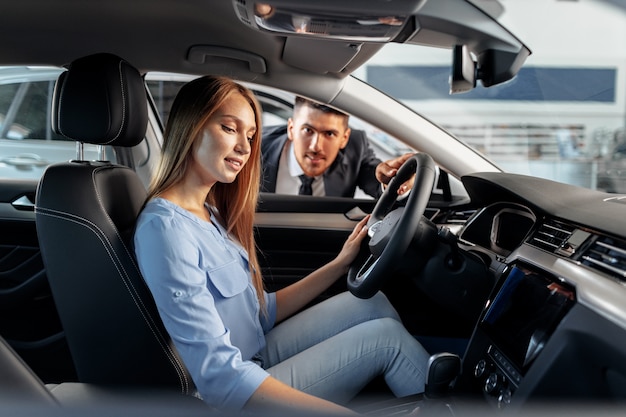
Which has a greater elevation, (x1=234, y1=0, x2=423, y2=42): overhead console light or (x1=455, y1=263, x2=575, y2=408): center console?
(x1=234, y1=0, x2=423, y2=42): overhead console light

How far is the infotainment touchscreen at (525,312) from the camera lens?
47.5 inches

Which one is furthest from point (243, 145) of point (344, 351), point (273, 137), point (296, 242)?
point (273, 137)

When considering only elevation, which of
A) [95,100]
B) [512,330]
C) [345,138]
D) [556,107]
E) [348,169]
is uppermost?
[556,107]

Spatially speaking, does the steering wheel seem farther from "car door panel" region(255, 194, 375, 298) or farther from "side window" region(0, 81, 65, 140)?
"side window" region(0, 81, 65, 140)

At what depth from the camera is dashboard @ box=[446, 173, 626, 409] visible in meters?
1.09

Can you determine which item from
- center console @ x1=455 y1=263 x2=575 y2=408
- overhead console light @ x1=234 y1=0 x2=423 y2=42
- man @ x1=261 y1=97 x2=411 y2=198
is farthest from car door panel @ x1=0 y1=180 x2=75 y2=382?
center console @ x1=455 y1=263 x2=575 y2=408

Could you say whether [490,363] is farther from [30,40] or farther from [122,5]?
[30,40]

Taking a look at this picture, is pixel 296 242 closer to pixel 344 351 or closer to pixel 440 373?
pixel 344 351

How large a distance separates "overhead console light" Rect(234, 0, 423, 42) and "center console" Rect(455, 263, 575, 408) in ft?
2.03

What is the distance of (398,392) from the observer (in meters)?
1.54

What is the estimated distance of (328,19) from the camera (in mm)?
1235

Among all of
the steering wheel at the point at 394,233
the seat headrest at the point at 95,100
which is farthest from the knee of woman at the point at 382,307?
the seat headrest at the point at 95,100

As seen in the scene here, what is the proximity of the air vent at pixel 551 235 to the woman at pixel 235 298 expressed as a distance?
0.42 meters

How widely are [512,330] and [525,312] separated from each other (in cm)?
5
